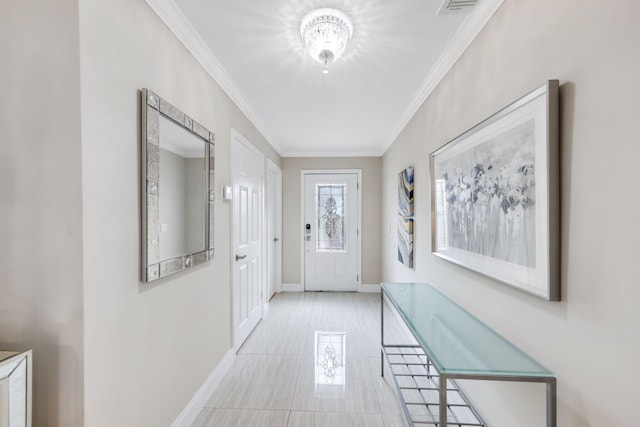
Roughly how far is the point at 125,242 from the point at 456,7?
1956 mm

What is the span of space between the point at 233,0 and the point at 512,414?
238cm

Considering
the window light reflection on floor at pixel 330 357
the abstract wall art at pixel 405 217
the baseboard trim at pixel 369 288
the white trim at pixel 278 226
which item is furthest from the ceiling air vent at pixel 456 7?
the baseboard trim at pixel 369 288

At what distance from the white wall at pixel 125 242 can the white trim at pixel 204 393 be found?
2.7 inches

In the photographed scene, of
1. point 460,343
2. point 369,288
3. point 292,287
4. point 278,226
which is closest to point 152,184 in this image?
point 460,343

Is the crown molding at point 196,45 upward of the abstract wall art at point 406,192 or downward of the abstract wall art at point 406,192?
upward

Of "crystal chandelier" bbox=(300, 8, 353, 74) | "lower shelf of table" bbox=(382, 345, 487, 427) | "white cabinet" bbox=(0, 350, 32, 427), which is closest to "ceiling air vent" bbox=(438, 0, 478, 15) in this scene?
"crystal chandelier" bbox=(300, 8, 353, 74)

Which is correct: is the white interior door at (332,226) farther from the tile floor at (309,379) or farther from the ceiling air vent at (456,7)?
the ceiling air vent at (456,7)

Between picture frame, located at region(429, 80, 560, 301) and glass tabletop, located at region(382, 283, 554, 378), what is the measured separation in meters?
0.29

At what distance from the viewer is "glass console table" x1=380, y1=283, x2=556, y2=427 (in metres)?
1.05

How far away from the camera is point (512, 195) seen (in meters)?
1.24

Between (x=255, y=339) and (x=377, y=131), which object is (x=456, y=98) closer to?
(x=377, y=131)

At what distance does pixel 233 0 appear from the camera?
4.78ft

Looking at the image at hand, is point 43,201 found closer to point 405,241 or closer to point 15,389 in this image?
point 15,389

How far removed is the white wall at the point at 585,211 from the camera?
79 centimetres
